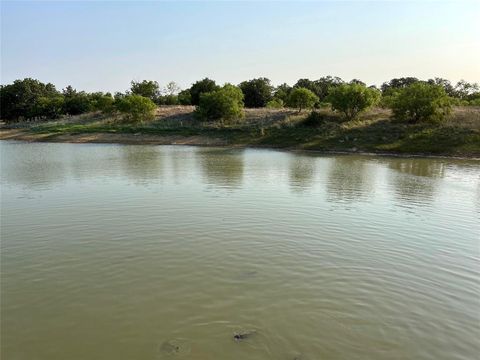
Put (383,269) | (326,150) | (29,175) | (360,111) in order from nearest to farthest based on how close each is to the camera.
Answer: (383,269) < (29,175) < (326,150) < (360,111)

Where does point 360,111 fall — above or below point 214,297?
above

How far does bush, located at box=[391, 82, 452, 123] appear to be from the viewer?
162 feet

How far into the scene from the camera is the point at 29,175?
2486cm

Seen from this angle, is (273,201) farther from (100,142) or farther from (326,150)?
(100,142)

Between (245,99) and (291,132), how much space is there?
4041 cm

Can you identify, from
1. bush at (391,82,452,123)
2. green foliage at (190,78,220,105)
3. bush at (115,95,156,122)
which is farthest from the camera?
green foliage at (190,78,220,105)

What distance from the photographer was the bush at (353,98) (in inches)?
2158

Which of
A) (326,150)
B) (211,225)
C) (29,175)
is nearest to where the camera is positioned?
(211,225)

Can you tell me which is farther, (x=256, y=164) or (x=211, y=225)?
(x=256, y=164)

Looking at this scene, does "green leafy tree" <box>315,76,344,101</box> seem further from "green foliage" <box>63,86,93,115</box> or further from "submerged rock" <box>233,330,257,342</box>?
"submerged rock" <box>233,330,257,342</box>

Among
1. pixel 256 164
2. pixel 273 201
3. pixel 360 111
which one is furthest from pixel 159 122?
pixel 273 201

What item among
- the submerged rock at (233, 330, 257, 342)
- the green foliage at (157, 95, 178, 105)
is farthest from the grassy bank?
the submerged rock at (233, 330, 257, 342)

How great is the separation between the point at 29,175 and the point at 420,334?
77.2ft

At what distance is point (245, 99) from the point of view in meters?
92.3
